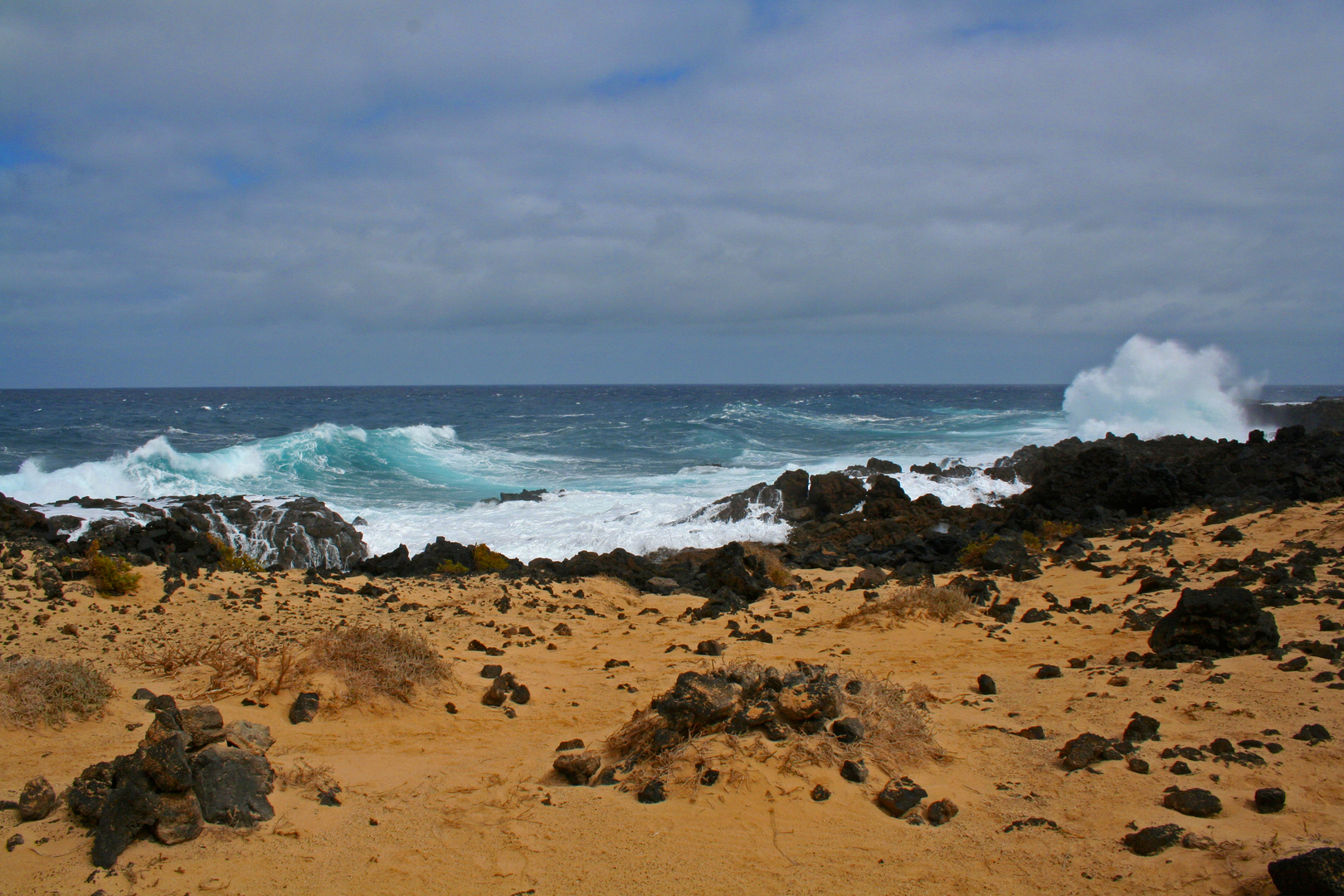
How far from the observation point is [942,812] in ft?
13.9

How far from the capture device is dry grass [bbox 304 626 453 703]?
6.20 metres

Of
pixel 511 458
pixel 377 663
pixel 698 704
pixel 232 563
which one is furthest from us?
pixel 511 458

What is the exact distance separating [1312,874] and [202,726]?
5401 mm

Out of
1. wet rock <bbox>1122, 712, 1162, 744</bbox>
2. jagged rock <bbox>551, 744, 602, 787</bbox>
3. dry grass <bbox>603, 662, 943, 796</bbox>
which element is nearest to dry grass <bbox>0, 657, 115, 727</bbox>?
jagged rock <bbox>551, 744, 602, 787</bbox>

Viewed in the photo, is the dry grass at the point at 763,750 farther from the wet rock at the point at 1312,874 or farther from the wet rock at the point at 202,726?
the wet rock at the point at 202,726

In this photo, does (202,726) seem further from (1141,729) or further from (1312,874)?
(1141,729)

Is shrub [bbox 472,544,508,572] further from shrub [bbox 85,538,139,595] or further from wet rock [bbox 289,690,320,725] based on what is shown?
wet rock [bbox 289,690,320,725]

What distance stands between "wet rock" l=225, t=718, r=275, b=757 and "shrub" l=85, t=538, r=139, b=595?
4.18 m

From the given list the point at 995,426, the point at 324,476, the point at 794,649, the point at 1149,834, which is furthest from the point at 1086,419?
the point at 1149,834

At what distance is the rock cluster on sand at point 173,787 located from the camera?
4.01 meters

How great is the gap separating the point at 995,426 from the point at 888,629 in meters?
44.6

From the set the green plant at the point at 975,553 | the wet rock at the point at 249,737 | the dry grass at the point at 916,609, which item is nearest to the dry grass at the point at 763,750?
the wet rock at the point at 249,737

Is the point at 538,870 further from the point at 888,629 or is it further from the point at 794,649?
the point at 888,629

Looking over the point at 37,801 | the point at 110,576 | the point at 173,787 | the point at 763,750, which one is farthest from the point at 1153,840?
the point at 110,576
